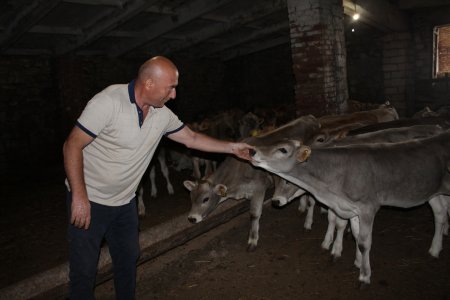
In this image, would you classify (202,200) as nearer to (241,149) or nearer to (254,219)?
(254,219)

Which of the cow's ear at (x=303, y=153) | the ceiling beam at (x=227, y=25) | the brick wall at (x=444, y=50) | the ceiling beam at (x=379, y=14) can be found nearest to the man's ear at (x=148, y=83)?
the cow's ear at (x=303, y=153)

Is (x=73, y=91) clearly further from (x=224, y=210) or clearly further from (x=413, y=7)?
(x=413, y=7)

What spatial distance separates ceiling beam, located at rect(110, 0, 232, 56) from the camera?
9609 millimetres

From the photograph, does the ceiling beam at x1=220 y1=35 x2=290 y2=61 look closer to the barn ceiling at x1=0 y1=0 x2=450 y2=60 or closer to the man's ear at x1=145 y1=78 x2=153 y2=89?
the barn ceiling at x1=0 y1=0 x2=450 y2=60

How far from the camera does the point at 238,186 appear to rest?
5.81 meters

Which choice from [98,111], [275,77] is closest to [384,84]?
[275,77]

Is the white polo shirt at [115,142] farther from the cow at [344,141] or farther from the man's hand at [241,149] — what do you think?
the cow at [344,141]

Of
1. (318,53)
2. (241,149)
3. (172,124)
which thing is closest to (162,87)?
(172,124)

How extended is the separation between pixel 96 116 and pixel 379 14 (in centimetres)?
1032

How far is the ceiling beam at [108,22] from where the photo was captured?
27.8ft

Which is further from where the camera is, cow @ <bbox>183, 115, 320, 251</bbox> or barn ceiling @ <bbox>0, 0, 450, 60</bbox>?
barn ceiling @ <bbox>0, 0, 450, 60</bbox>

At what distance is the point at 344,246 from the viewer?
5406mm

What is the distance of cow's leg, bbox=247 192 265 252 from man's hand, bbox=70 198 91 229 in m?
3.06

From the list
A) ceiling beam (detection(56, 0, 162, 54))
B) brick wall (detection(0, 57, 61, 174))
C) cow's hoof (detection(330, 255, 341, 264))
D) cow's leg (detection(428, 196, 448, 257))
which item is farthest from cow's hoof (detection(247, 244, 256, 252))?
brick wall (detection(0, 57, 61, 174))
